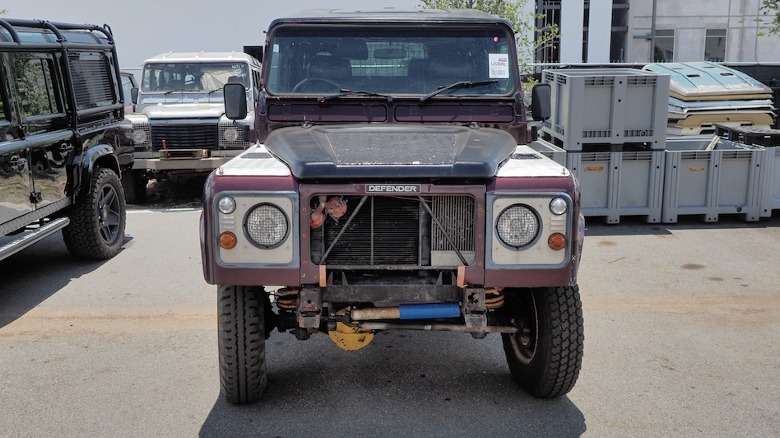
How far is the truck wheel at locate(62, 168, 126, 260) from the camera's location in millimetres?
7617

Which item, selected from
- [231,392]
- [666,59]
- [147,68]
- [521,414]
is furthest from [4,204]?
[666,59]

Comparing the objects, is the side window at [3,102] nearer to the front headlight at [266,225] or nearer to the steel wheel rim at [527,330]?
the front headlight at [266,225]

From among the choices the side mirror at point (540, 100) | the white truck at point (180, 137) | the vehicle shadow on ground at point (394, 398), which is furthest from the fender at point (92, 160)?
the side mirror at point (540, 100)

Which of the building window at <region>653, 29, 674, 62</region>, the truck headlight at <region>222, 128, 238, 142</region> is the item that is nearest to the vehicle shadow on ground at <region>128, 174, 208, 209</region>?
the truck headlight at <region>222, 128, 238, 142</region>

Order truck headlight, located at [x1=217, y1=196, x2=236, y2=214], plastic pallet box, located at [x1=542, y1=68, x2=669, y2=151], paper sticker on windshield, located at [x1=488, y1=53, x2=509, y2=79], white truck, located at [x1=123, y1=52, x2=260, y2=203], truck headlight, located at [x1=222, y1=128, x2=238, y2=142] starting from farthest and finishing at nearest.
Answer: truck headlight, located at [x1=222, y1=128, x2=238, y2=142] < white truck, located at [x1=123, y1=52, x2=260, y2=203] < plastic pallet box, located at [x1=542, y1=68, x2=669, y2=151] < paper sticker on windshield, located at [x1=488, y1=53, x2=509, y2=79] < truck headlight, located at [x1=217, y1=196, x2=236, y2=214]

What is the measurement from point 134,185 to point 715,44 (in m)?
24.2

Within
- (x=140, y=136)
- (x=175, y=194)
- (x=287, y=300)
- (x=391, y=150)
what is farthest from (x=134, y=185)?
(x=391, y=150)

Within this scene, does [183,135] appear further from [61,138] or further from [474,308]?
[474,308]

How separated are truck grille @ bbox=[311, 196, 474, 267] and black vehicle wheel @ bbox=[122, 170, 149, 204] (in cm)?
777

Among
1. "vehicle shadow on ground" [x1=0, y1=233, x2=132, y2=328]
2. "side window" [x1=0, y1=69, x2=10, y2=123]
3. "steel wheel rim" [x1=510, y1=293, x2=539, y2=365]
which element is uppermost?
"side window" [x1=0, y1=69, x2=10, y2=123]

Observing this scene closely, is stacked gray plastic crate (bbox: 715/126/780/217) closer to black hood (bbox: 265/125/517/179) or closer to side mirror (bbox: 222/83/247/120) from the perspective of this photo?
black hood (bbox: 265/125/517/179)

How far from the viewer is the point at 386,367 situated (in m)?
Answer: 5.18

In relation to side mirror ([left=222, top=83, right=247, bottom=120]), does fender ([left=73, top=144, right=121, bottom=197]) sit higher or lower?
lower

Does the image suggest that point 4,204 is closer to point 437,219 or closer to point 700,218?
point 437,219
